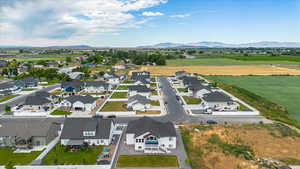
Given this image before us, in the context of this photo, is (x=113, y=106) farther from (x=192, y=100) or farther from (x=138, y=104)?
(x=192, y=100)

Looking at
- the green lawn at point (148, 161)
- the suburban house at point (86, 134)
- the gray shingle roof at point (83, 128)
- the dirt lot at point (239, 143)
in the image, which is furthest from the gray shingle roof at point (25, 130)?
the dirt lot at point (239, 143)

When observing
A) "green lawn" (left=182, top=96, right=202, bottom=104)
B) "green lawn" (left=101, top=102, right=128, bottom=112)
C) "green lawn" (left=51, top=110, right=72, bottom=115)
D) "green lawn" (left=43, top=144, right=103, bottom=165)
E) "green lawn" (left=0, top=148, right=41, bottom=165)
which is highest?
"green lawn" (left=182, top=96, right=202, bottom=104)

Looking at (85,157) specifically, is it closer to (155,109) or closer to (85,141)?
(85,141)

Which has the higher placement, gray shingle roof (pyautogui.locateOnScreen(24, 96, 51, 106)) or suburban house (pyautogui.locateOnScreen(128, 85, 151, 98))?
suburban house (pyautogui.locateOnScreen(128, 85, 151, 98))

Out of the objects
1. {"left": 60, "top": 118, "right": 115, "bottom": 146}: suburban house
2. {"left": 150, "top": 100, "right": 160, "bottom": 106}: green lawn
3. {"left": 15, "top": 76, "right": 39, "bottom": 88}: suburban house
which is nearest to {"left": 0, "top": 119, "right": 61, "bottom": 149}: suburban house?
{"left": 60, "top": 118, "right": 115, "bottom": 146}: suburban house

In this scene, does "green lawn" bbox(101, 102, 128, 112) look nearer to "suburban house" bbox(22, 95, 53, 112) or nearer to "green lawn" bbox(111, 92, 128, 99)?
"green lawn" bbox(111, 92, 128, 99)
